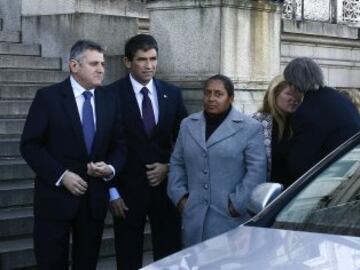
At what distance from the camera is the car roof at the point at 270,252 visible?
393 cm

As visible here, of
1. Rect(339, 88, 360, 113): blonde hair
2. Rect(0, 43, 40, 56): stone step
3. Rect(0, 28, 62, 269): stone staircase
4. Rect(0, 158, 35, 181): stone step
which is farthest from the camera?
Rect(0, 43, 40, 56): stone step

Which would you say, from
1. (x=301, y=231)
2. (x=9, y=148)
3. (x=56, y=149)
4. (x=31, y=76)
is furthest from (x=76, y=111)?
(x=31, y=76)

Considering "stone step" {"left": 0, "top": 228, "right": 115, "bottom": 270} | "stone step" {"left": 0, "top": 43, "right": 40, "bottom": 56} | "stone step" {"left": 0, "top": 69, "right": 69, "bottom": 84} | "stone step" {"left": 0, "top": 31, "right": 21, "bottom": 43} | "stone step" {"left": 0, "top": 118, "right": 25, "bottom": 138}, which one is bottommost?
"stone step" {"left": 0, "top": 228, "right": 115, "bottom": 270}

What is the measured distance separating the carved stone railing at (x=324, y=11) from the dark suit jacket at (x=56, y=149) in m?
7.69

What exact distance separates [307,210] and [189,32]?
518cm

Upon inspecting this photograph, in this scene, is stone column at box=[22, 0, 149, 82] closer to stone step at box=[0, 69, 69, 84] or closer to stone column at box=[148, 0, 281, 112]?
stone step at box=[0, 69, 69, 84]

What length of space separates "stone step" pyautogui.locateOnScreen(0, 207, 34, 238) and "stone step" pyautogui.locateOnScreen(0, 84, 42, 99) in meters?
2.21

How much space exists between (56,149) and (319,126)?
1684mm

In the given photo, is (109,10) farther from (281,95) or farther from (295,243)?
(295,243)

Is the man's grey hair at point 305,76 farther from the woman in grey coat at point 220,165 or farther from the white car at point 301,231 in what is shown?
the white car at point 301,231

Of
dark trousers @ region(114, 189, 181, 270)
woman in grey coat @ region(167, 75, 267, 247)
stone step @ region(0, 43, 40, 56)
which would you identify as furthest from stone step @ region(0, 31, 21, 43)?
woman in grey coat @ region(167, 75, 267, 247)

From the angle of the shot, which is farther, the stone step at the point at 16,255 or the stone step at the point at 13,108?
the stone step at the point at 13,108

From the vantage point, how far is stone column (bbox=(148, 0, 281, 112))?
9484 mm

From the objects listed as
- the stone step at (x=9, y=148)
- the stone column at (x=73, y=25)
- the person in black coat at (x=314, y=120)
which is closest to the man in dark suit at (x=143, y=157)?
the person in black coat at (x=314, y=120)
